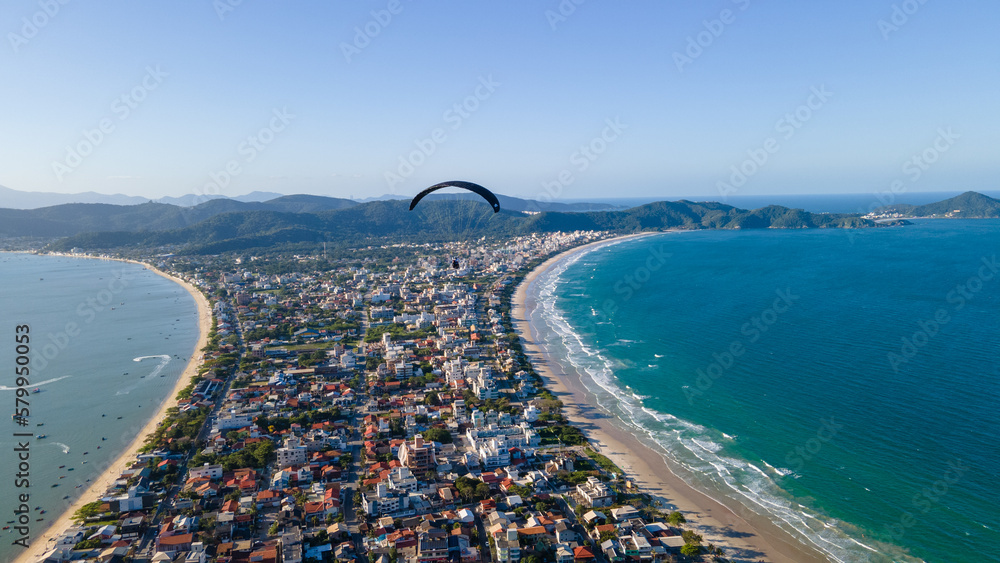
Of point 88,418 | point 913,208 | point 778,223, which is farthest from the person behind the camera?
point 913,208

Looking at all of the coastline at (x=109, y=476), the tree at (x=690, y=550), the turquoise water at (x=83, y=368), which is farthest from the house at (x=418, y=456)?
the turquoise water at (x=83, y=368)

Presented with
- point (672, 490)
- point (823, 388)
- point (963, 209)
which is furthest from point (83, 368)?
point (963, 209)

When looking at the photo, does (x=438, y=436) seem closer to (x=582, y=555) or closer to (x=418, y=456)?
(x=418, y=456)

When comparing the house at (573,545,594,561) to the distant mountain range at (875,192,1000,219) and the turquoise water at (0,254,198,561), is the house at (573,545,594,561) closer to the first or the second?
the turquoise water at (0,254,198,561)

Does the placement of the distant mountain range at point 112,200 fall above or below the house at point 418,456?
above

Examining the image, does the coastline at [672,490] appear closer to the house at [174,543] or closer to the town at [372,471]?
the town at [372,471]

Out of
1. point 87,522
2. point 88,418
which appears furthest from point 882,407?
point 88,418

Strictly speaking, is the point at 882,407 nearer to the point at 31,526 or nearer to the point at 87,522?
the point at 87,522
